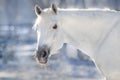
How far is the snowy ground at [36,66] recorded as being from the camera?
11594mm

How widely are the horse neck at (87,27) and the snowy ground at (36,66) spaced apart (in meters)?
3.83

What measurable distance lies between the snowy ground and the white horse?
387cm

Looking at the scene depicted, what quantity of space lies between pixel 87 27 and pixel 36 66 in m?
6.45

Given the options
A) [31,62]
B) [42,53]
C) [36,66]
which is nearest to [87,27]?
[42,53]

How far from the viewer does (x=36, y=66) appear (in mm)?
13555

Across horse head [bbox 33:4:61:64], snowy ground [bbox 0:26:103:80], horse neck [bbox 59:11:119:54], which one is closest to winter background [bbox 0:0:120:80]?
snowy ground [bbox 0:26:103:80]

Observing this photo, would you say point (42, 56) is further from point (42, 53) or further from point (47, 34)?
point (47, 34)

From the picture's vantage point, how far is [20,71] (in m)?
12.7

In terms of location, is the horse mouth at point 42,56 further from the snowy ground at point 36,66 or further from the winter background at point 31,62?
the snowy ground at point 36,66

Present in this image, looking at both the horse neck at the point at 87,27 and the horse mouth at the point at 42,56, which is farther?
the horse neck at the point at 87,27

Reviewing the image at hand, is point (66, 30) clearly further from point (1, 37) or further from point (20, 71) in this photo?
point (1, 37)

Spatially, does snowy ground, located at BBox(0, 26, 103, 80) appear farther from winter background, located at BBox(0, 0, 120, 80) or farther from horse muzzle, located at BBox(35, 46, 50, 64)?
horse muzzle, located at BBox(35, 46, 50, 64)

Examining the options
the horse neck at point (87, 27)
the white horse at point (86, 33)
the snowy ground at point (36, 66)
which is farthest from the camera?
the snowy ground at point (36, 66)

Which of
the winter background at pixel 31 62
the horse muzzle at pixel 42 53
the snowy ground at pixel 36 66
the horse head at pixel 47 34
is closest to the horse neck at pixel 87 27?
the horse head at pixel 47 34
